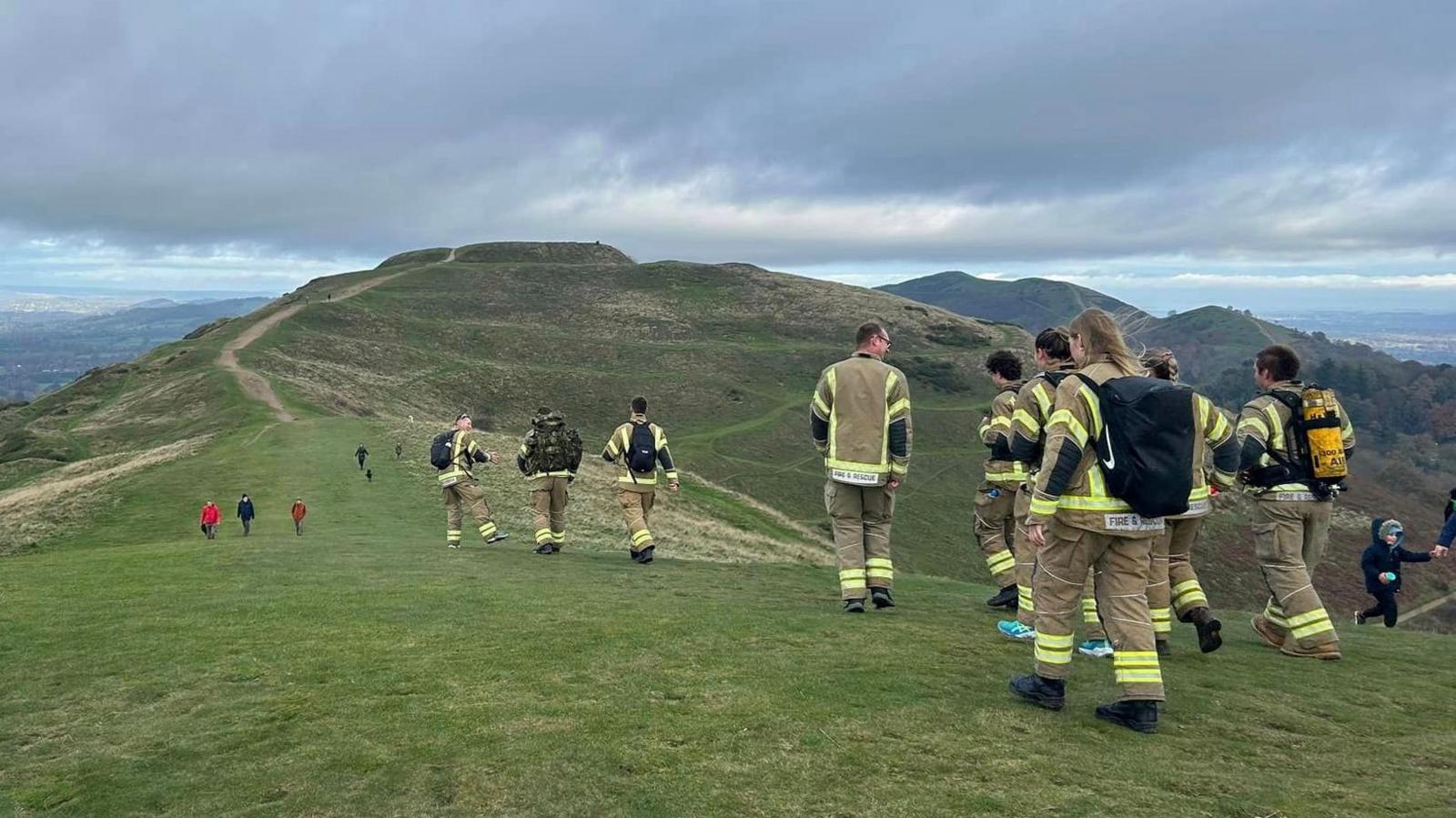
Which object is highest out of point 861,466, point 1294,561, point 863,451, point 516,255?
point 516,255

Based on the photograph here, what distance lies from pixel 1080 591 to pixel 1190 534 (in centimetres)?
239

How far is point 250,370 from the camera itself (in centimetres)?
6303

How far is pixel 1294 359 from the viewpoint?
31.5 ft

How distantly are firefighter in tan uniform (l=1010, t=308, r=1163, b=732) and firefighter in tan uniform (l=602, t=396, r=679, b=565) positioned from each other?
28.0 ft

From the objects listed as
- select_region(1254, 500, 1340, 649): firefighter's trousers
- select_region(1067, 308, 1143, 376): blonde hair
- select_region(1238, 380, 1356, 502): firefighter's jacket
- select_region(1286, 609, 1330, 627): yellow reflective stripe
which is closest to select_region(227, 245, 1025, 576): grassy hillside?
select_region(1254, 500, 1340, 649): firefighter's trousers

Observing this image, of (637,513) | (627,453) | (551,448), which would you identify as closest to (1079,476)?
(627,453)

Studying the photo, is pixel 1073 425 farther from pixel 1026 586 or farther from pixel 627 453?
pixel 627 453

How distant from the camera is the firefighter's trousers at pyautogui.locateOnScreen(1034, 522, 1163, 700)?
666 centimetres

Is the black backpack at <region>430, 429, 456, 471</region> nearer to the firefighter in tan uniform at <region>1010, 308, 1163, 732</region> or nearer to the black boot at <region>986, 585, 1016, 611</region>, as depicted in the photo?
the black boot at <region>986, 585, 1016, 611</region>

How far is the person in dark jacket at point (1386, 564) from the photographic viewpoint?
509 inches

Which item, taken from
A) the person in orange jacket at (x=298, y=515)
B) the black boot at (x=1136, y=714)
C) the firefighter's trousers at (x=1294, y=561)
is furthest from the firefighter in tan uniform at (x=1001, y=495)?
the person in orange jacket at (x=298, y=515)

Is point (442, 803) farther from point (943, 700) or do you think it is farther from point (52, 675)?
point (52, 675)

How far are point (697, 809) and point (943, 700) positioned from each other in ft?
9.03

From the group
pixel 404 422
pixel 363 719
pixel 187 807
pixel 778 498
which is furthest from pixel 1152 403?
pixel 778 498
